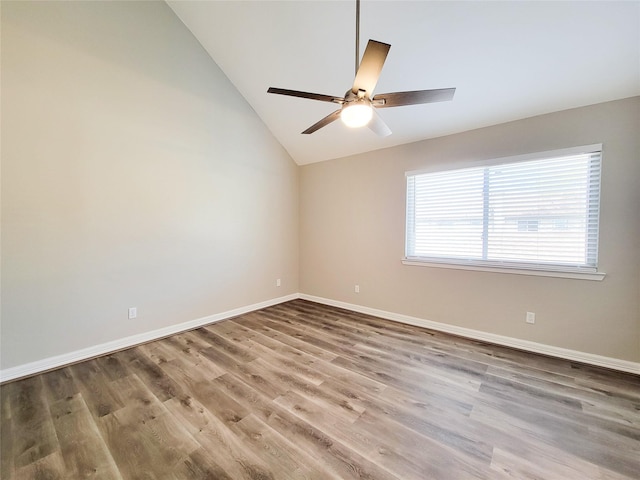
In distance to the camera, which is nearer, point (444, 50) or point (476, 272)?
point (444, 50)

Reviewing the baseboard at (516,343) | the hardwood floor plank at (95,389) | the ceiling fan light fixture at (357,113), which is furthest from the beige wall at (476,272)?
the hardwood floor plank at (95,389)

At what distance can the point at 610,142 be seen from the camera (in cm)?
242

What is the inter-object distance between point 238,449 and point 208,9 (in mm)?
4169

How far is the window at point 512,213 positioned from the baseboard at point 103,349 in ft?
9.70

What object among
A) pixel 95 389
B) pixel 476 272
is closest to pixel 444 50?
Result: pixel 476 272

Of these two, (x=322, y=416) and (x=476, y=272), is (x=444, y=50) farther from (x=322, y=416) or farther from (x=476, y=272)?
(x=322, y=416)

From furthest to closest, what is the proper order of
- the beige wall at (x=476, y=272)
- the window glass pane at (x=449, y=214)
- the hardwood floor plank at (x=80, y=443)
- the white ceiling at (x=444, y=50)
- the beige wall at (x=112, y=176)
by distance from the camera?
1. the window glass pane at (x=449, y=214)
2. the beige wall at (x=476, y=272)
3. the beige wall at (x=112, y=176)
4. the white ceiling at (x=444, y=50)
5. the hardwood floor plank at (x=80, y=443)

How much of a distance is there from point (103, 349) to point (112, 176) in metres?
1.85

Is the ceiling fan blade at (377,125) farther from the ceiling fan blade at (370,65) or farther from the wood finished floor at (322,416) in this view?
the wood finished floor at (322,416)

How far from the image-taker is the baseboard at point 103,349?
7.52 ft

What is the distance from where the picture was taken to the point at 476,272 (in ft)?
10.2

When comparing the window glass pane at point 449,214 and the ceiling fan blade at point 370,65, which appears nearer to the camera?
the ceiling fan blade at point 370,65

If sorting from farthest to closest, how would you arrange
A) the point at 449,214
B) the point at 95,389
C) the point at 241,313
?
the point at 241,313
the point at 449,214
the point at 95,389

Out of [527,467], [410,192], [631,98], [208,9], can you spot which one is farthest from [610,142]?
[208,9]
